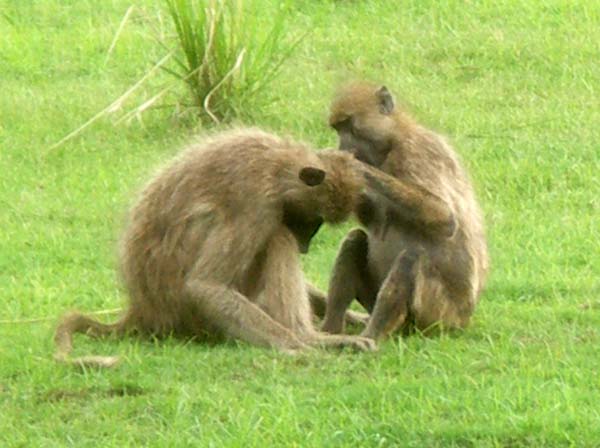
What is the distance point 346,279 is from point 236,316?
2.45ft

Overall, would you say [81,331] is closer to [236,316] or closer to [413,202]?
[236,316]

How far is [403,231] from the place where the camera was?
8.71 meters

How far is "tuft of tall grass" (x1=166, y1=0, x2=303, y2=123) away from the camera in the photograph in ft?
40.1

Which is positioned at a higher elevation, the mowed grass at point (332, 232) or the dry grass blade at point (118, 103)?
the dry grass blade at point (118, 103)

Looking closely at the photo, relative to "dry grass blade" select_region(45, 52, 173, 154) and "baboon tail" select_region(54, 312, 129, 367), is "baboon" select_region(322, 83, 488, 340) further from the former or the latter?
"dry grass blade" select_region(45, 52, 173, 154)

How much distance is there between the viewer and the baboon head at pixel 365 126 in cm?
886

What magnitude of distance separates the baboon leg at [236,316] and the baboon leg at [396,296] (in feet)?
1.27

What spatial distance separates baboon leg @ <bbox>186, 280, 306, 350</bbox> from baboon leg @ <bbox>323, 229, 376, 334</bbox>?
550 millimetres

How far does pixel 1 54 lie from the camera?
14.4 meters

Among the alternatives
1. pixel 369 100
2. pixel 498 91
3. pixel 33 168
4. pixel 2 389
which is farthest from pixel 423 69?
pixel 2 389

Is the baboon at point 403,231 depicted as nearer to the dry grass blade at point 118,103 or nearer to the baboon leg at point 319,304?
the baboon leg at point 319,304

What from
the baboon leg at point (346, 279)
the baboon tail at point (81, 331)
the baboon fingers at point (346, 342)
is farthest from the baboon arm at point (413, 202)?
the baboon tail at point (81, 331)

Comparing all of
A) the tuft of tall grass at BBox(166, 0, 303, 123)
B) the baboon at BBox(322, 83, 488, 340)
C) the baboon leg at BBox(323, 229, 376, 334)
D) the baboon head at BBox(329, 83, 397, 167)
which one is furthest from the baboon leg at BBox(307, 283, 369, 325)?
the tuft of tall grass at BBox(166, 0, 303, 123)

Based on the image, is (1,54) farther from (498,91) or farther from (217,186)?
(217,186)
